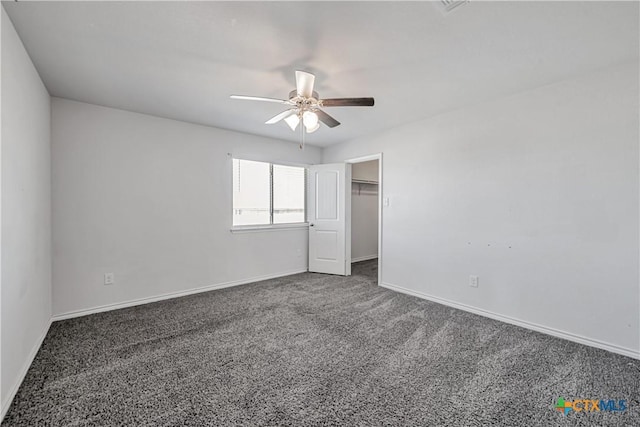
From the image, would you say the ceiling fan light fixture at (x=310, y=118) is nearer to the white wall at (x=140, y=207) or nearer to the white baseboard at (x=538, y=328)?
the white wall at (x=140, y=207)

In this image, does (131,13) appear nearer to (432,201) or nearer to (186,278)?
(186,278)

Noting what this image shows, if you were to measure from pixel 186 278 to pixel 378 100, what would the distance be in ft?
10.7

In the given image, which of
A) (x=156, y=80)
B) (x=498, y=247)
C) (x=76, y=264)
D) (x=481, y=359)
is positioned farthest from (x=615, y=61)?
(x=76, y=264)

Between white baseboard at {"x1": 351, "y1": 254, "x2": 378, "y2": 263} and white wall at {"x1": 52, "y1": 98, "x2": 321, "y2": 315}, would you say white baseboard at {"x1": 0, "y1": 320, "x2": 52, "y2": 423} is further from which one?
white baseboard at {"x1": 351, "y1": 254, "x2": 378, "y2": 263}

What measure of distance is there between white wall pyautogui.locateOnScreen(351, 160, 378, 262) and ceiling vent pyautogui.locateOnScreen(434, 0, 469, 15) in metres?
4.35

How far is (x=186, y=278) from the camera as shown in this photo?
145 inches

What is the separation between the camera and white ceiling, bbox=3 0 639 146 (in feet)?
5.31

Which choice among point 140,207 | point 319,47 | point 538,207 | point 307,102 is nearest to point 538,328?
point 538,207

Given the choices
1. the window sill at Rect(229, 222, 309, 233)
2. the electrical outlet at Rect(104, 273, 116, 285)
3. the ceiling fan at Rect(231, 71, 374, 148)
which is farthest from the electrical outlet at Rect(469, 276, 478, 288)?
the electrical outlet at Rect(104, 273, 116, 285)

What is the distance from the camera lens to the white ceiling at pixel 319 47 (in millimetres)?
1617

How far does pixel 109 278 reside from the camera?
10.3 feet

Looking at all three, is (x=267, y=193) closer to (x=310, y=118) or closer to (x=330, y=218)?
(x=330, y=218)

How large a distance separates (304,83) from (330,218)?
2999 mm

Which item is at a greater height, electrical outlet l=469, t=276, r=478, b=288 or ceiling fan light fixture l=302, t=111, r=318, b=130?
ceiling fan light fixture l=302, t=111, r=318, b=130
